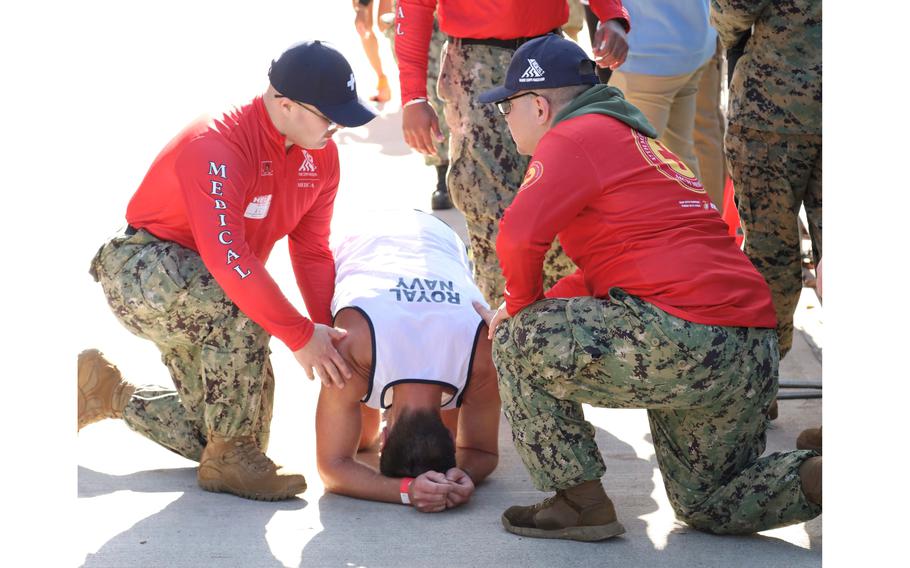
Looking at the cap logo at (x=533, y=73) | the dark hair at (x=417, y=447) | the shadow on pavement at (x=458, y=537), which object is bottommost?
the shadow on pavement at (x=458, y=537)

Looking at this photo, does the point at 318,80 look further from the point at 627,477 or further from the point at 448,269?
the point at 627,477

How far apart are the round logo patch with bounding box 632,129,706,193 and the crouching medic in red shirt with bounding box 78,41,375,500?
2.70ft

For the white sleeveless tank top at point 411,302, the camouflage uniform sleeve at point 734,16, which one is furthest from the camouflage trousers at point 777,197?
the white sleeveless tank top at point 411,302

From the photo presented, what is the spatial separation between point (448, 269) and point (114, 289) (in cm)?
106

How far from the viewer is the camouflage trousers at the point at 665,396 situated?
2.93 metres

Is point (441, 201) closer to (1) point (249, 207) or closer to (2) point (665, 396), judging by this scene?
(1) point (249, 207)

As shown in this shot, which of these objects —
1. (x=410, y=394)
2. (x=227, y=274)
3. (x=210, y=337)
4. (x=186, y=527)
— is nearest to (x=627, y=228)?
(x=410, y=394)

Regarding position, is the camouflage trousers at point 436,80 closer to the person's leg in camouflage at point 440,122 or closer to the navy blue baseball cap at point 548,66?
the person's leg in camouflage at point 440,122

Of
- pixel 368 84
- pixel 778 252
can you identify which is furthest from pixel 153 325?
pixel 368 84

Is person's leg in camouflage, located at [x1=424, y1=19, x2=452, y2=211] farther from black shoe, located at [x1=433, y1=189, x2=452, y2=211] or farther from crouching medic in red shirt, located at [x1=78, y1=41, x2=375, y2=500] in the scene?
crouching medic in red shirt, located at [x1=78, y1=41, x2=375, y2=500]

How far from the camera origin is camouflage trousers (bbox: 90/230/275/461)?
347 cm

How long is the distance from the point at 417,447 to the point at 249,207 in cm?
89

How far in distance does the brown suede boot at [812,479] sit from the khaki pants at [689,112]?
231 cm

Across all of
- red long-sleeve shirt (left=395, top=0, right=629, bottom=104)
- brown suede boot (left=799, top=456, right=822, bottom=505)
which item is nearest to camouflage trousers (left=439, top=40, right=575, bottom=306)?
red long-sleeve shirt (left=395, top=0, right=629, bottom=104)
